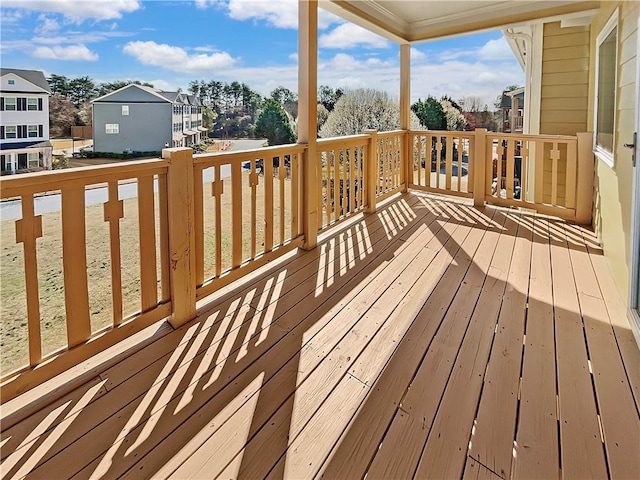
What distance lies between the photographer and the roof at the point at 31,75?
1345mm

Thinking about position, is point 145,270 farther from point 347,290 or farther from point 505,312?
point 505,312

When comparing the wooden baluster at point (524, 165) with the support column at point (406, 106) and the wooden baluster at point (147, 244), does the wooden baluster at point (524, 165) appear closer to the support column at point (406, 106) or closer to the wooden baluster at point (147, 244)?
the support column at point (406, 106)

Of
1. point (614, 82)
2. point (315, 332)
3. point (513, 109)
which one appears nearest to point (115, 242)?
point (315, 332)

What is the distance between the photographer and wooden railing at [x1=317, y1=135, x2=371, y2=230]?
375cm

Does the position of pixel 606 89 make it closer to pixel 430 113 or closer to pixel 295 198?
pixel 430 113

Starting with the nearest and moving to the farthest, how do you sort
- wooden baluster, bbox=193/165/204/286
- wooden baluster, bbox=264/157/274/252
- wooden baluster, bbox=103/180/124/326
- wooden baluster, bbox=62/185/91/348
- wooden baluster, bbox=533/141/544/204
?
1. wooden baluster, bbox=62/185/91/348
2. wooden baluster, bbox=103/180/124/326
3. wooden baluster, bbox=193/165/204/286
4. wooden baluster, bbox=264/157/274/252
5. wooden baluster, bbox=533/141/544/204

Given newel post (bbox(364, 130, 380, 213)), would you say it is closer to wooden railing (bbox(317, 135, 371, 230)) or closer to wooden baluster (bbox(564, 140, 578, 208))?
wooden railing (bbox(317, 135, 371, 230))

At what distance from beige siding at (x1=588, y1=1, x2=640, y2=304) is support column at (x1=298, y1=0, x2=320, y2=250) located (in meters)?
2.06

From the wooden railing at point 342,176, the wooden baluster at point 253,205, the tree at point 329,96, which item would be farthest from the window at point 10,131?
the tree at point 329,96

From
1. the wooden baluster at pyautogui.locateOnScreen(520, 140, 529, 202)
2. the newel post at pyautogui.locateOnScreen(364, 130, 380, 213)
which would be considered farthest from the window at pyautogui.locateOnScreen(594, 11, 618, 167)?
the newel post at pyautogui.locateOnScreen(364, 130, 380, 213)

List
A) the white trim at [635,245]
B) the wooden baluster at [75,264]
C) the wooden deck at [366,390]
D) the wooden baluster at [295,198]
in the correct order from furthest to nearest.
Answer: the wooden baluster at [295,198], the white trim at [635,245], the wooden baluster at [75,264], the wooden deck at [366,390]

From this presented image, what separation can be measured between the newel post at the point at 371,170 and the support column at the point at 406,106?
1037 millimetres

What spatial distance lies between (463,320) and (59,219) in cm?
204

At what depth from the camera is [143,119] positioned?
1762 millimetres
